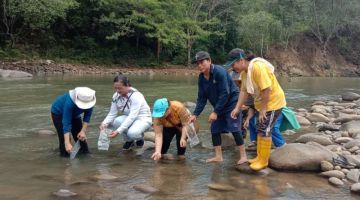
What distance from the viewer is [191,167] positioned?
5898 mm

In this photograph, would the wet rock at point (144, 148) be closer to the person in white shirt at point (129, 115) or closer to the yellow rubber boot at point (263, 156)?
the person in white shirt at point (129, 115)

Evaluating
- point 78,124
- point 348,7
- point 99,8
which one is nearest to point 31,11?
point 99,8

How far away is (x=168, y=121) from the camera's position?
6.03m

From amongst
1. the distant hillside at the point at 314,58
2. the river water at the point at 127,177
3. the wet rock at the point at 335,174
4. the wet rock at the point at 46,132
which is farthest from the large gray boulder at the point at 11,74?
the distant hillside at the point at 314,58

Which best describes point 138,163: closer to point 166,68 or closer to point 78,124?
point 78,124

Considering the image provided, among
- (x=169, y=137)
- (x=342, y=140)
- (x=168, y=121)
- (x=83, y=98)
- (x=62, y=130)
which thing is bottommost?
(x=342, y=140)

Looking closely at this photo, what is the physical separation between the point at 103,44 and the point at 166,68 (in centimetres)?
507

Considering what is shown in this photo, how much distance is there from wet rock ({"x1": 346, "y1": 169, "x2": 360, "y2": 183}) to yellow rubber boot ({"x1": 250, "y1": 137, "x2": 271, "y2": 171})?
991 millimetres

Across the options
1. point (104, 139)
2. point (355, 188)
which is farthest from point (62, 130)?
point (355, 188)

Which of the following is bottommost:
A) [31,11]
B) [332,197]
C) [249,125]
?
[332,197]

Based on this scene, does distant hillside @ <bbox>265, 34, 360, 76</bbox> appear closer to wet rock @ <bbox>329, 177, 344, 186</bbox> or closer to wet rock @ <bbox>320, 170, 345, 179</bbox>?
wet rock @ <bbox>320, 170, 345, 179</bbox>

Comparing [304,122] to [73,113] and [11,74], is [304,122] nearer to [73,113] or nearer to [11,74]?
[73,113]

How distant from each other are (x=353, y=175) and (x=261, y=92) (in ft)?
4.91

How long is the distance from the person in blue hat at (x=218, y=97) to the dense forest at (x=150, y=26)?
72.7 feet
